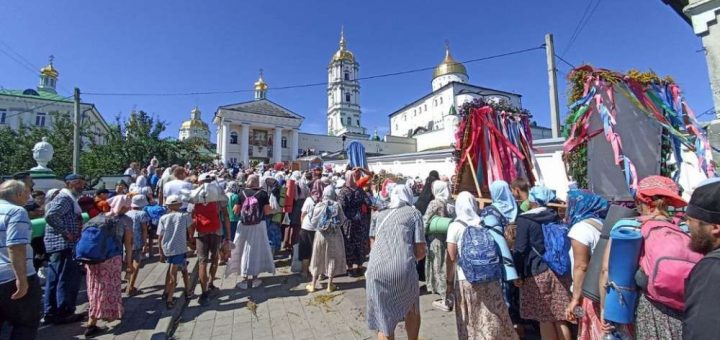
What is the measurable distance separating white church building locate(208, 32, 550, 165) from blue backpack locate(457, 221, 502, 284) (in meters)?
39.2

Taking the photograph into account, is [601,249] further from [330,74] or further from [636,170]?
[330,74]

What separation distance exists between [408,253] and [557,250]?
1356 millimetres

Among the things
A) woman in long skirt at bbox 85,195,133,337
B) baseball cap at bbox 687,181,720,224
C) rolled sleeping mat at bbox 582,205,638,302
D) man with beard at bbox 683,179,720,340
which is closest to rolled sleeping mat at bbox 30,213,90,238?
woman in long skirt at bbox 85,195,133,337

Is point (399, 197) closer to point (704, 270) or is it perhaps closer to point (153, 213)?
point (704, 270)

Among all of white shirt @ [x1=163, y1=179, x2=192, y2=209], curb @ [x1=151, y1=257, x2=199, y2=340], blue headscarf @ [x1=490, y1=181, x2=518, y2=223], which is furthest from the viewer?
white shirt @ [x1=163, y1=179, x2=192, y2=209]

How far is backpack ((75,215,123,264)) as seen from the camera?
3871 mm

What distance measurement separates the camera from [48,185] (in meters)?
6.78

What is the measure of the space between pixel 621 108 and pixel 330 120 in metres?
63.9

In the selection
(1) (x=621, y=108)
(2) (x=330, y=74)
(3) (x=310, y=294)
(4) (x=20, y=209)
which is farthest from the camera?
(2) (x=330, y=74)

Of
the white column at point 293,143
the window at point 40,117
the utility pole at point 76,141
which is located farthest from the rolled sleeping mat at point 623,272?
the window at point 40,117

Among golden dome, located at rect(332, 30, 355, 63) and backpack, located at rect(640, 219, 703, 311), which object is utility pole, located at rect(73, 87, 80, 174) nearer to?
backpack, located at rect(640, 219, 703, 311)

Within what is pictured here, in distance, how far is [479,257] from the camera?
2.64m

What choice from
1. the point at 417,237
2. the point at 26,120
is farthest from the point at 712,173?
the point at 26,120

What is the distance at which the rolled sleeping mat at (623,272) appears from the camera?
71.1 inches
